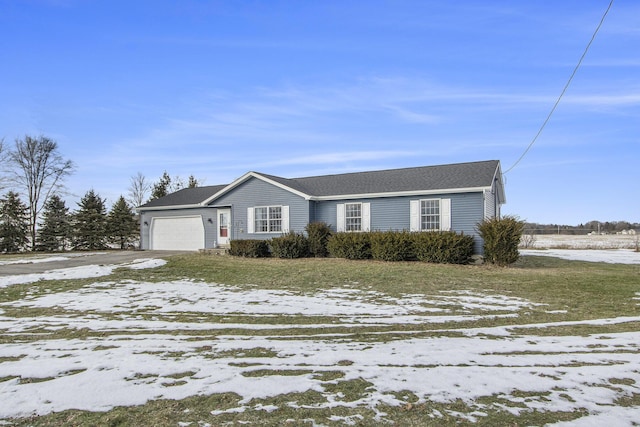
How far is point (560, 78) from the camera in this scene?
1493 cm

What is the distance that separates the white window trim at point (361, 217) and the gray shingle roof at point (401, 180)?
627 mm

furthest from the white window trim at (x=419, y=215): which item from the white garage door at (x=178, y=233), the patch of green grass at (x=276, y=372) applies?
the patch of green grass at (x=276, y=372)

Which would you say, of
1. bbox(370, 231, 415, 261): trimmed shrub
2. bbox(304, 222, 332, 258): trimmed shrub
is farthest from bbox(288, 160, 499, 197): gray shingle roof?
bbox(370, 231, 415, 261): trimmed shrub

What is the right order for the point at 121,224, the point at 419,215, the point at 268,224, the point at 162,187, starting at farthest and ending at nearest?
the point at 162,187 → the point at 121,224 → the point at 268,224 → the point at 419,215

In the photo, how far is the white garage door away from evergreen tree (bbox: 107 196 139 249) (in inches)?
295

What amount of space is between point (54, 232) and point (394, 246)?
27.9 metres

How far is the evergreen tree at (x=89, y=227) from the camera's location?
3055cm

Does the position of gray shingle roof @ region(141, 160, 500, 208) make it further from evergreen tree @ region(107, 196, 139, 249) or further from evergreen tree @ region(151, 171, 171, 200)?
evergreen tree @ region(151, 171, 171, 200)

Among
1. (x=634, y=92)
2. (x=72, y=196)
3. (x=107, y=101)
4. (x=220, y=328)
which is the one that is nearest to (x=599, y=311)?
(x=220, y=328)

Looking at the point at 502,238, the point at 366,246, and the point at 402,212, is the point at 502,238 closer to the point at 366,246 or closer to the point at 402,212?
the point at 402,212

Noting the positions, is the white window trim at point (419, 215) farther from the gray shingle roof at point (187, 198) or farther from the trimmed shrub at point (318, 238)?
the gray shingle roof at point (187, 198)

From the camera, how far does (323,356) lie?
16.3 ft

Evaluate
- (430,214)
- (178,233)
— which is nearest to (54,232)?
(178,233)

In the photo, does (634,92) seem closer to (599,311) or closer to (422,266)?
(422,266)
